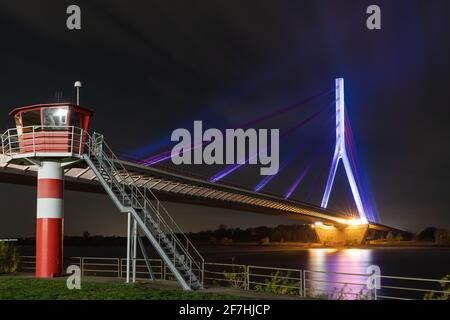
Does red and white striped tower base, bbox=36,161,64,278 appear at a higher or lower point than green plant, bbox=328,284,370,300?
higher

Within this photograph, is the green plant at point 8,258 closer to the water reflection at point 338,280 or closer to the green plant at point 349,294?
the water reflection at point 338,280

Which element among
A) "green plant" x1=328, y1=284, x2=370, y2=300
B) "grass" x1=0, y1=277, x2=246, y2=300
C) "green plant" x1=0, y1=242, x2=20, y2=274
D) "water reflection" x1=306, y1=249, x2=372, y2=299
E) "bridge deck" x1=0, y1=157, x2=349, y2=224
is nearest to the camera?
"grass" x1=0, y1=277, x2=246, y2=300

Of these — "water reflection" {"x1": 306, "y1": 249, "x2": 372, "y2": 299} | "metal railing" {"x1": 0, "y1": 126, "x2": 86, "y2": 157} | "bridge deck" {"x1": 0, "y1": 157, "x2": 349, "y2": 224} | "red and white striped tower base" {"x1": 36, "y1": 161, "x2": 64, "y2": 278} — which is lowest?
"water reflection" {"x1": 306, "y1": 249, "x2": 372, "y2": 299}

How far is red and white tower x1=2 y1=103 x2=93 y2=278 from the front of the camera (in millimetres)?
26578

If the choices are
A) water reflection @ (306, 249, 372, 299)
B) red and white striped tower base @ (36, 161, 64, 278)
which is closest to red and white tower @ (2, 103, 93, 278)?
red and white striped tower base @ (36, 161, 64, 278)

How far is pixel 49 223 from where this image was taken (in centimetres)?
2661

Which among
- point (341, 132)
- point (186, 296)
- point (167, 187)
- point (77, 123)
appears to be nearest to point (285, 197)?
point (167, 187)

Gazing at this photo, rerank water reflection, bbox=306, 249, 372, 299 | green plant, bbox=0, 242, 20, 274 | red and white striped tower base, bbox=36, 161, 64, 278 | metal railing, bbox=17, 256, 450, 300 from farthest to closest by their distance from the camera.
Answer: green plant, bbox=0, 242, 20, 274 < red and white striped tower base, bbox=36, 161, 64, 278 < water reflection, bbox=306, 249, 372, 299 < metal railing, bbox=17, 256, 450, 300

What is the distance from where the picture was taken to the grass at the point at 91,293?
60.9 ft

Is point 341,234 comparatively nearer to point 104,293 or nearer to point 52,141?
point 52,141

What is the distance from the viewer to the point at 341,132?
103312mm

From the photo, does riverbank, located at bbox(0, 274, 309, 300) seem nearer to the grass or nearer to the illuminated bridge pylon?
the grass

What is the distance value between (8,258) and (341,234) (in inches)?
3329

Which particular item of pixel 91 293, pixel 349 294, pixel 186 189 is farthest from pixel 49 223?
pixel 186 189
